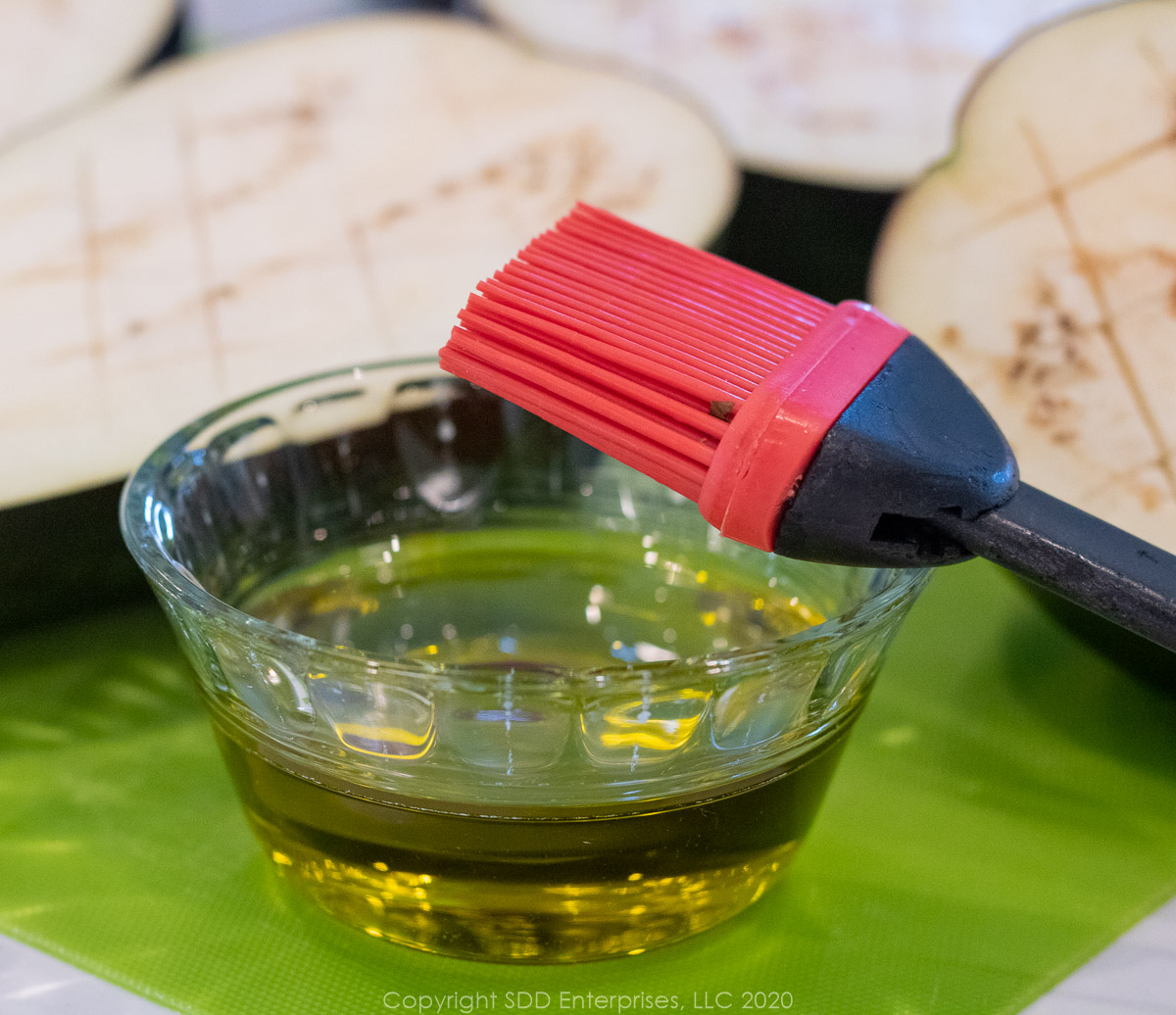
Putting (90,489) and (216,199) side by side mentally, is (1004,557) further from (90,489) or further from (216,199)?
(216,199)

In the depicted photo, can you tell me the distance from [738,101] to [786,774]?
22.1 inches

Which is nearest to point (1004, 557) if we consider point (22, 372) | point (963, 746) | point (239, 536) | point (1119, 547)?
point (1119, 547)

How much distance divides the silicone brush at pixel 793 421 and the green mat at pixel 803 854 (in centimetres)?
13

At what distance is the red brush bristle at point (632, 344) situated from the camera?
34 cm

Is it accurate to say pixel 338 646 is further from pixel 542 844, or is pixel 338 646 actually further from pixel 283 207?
pixel 283 207

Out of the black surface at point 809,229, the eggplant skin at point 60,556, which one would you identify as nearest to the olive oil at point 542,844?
the eggplant skin at point 60,556

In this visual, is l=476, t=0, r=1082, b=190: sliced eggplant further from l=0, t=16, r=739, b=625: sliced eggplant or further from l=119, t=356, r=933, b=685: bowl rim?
l=119, t=356, r=933, b=685: bowl rim

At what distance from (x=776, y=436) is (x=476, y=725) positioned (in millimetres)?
112

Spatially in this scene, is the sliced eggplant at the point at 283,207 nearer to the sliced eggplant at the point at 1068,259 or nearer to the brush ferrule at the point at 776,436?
the sliced eggplant at the point at 1068,259

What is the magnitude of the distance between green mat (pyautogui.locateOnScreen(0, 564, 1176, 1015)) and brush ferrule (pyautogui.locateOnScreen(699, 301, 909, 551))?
0.15 m

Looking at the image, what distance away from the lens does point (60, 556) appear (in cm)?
49

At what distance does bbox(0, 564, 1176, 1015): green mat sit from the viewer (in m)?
0.37

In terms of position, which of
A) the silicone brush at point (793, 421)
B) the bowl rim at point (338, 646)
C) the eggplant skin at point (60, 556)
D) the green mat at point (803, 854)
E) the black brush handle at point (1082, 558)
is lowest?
the green mat at point (803, 854)

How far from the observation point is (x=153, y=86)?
762 millimetres
